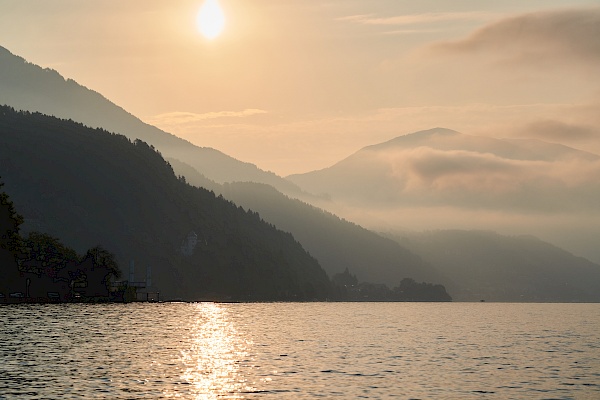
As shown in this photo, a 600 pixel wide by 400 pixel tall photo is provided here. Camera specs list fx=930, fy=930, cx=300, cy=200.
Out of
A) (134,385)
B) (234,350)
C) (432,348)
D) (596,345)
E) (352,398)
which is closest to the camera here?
(352,398)

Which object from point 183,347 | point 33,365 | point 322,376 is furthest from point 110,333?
point 322,376

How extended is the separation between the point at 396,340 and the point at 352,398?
10126 cm

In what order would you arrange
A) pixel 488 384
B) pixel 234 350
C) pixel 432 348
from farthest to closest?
pixel 432 348
pixel 234 350
pixel 488 384

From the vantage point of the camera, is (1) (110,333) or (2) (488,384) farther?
(1) (110,333)

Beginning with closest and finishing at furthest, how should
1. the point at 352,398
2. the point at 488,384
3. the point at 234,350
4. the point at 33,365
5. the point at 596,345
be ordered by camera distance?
the point at 352,398, the point at 488,384, the point at 33,365, the point at 234,350, the point at 596,345

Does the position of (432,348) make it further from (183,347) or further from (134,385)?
(134,385)

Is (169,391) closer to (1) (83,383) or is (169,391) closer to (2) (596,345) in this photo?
(1) (83,383)

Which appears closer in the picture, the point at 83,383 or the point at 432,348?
the point at 83,383

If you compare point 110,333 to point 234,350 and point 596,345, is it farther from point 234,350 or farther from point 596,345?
point 596,345

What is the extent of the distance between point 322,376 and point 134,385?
2432 centimetres

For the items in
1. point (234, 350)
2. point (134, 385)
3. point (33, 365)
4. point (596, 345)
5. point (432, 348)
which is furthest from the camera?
point (596, 345)

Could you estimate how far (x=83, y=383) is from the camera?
336ft

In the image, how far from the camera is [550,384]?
369 feet

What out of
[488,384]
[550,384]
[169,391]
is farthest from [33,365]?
[550,384]
